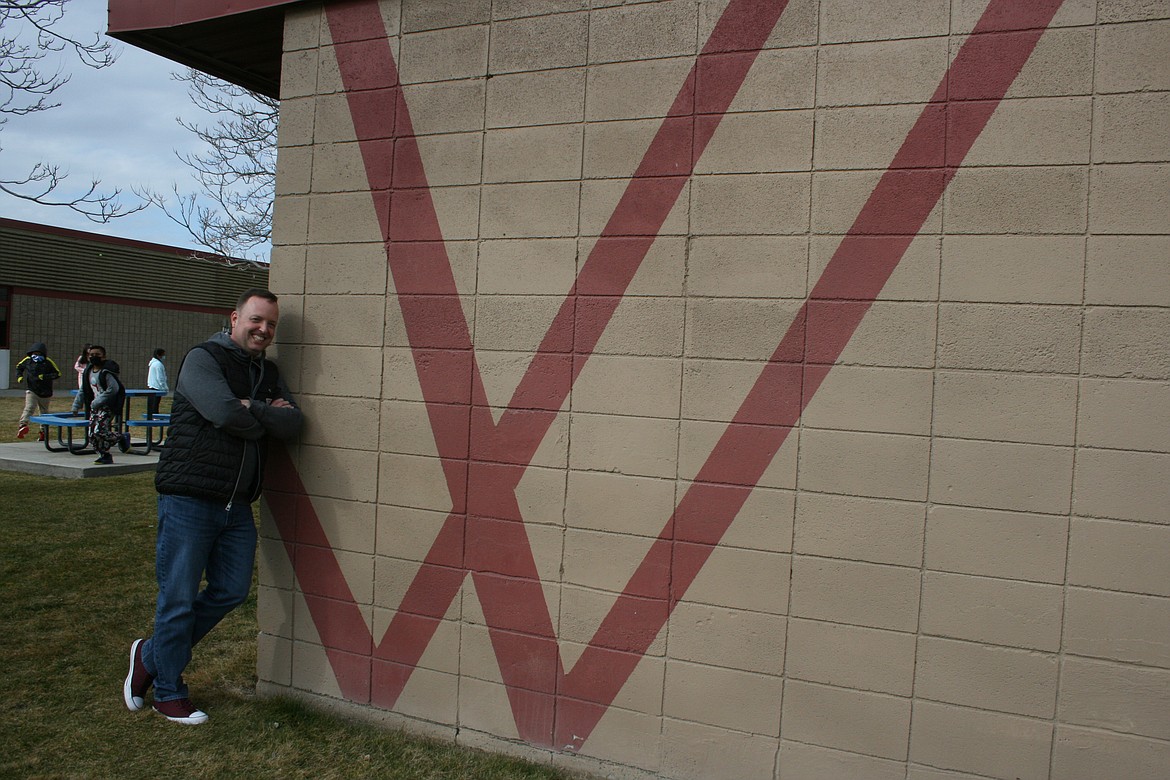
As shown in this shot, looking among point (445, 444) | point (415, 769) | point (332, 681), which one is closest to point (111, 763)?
point (332, 681)

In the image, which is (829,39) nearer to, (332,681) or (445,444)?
(445,444)

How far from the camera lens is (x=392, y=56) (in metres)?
4.01

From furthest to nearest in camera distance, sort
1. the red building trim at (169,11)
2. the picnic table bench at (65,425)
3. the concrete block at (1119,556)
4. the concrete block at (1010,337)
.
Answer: the picnic table bench at (65,425), the red building trim at (169,11), the concrete block at (1010,337), the concrete block at (1119,556)

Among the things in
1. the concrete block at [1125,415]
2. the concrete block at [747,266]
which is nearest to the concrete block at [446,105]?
the concrete block at [747,266]

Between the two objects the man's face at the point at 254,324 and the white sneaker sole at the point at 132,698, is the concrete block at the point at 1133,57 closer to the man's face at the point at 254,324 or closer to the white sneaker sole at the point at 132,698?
the man's face at the point at 254,324

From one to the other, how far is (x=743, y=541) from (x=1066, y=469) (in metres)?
1.15

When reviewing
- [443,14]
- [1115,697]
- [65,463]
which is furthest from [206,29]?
[65,463]

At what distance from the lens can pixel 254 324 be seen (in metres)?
3.95

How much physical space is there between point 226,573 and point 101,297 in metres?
28.9

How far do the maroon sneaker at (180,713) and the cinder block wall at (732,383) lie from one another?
384 mm

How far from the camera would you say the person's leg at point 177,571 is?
387cm

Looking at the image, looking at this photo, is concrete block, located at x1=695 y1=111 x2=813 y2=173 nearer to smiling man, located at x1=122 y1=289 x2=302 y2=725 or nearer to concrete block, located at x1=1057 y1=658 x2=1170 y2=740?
A: concrete block, located at x1=1057 y1=658 x2=1170 y2=740

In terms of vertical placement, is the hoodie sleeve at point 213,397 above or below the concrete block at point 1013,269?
below

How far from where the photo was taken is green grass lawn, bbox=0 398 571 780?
11.7ft
